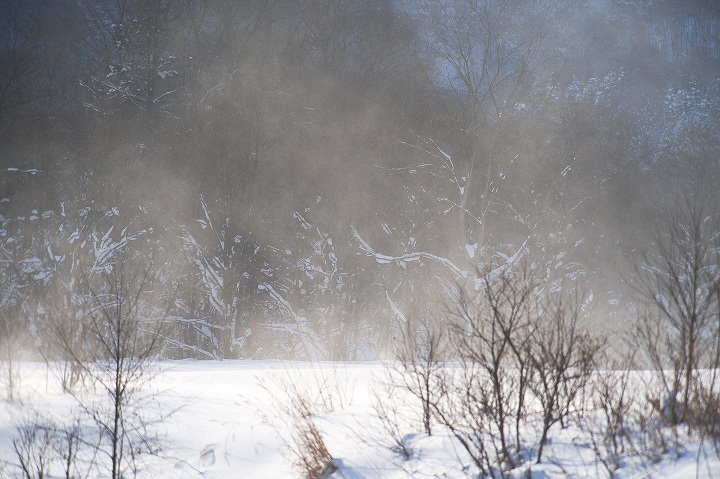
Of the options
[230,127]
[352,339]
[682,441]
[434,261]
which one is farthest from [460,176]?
[682,441]

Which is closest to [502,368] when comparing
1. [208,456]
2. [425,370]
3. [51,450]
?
[425,370]

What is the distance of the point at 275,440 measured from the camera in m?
6.11

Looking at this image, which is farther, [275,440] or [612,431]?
[275,440]

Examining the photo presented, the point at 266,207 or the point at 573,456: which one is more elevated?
the point at 266,207

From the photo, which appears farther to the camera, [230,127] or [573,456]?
[230,127]

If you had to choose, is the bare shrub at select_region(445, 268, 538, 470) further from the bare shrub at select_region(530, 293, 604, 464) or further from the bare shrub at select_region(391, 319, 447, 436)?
the bare shrub at select_region(391, 319, 447, 436)

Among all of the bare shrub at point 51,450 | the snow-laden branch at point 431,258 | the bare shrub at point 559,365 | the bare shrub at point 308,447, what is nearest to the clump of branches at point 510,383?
the bare shrub at point 559,365

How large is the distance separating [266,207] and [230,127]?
2.80m

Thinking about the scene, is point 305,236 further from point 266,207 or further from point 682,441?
point 682,441

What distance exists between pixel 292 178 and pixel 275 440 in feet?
40.2

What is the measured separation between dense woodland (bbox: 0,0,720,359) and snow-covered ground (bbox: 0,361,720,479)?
8633 mm

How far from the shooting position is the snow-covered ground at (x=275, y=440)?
4.55m

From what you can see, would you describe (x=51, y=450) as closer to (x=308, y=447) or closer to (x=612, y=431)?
(x=308, y=447)

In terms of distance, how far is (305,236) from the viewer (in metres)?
17.5
